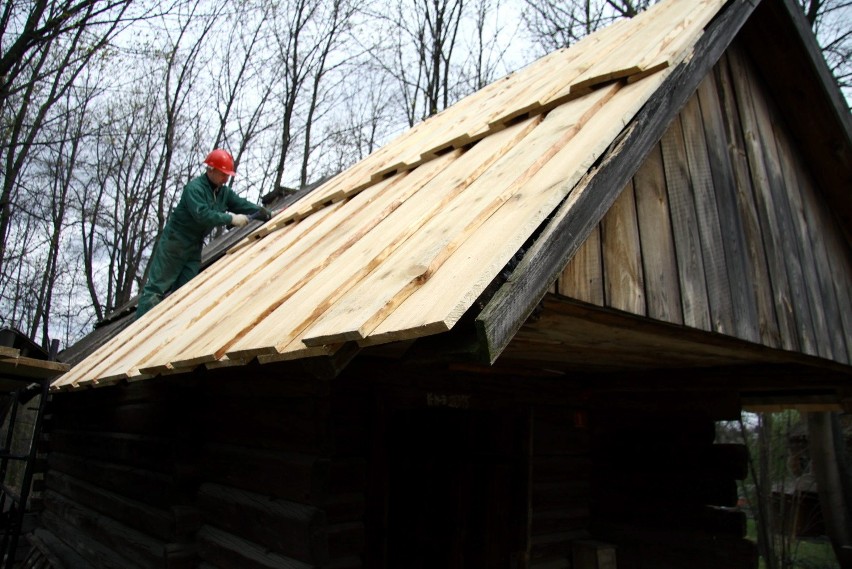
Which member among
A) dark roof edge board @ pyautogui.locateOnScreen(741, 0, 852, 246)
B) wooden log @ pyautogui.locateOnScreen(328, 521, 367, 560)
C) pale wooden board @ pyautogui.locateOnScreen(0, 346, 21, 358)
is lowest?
wooden log @ pyautogui.locateOnScreen(328, 521, 367, 560)

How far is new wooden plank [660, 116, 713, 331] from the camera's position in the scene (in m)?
3.00

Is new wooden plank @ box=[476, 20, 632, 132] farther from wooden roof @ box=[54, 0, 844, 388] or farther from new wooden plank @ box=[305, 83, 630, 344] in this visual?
new wooden plank @ box=[305, 83, 630, 344]

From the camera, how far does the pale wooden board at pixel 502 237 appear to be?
1616 mm

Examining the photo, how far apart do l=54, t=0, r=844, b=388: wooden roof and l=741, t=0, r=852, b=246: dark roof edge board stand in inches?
22.4

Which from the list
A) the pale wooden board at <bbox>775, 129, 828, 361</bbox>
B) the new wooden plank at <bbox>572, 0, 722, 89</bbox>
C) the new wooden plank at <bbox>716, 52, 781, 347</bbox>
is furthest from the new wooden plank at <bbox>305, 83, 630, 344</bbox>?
the pale wooden board at <bbox>775, 129, 828, 361</bbox>

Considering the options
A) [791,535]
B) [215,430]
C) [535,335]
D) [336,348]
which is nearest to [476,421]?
[215,430]

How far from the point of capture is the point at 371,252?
2.57 meters

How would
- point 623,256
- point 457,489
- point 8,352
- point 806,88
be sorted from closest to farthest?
point 623,256, point 8,352, point 806,88, point 457,489

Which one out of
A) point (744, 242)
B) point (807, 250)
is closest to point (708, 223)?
point (744, 242)

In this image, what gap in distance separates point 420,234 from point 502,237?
0.53 m

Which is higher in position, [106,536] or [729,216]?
[729,216]

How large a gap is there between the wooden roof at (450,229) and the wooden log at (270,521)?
112cm

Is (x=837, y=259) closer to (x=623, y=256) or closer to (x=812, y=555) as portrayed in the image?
(x=623, y=256)

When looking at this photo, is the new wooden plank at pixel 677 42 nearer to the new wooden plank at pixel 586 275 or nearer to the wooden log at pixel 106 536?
the new wooden plank at pixel 586 275
